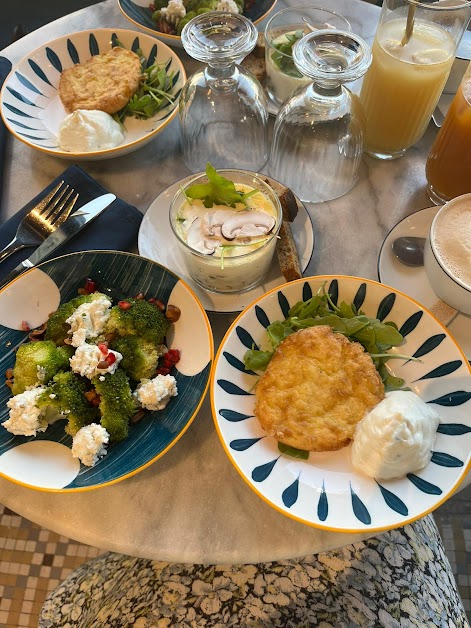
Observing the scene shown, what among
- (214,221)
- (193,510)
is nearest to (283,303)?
(214,221)

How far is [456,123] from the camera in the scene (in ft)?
4.17

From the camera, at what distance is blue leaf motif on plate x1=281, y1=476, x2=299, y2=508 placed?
3.02ft

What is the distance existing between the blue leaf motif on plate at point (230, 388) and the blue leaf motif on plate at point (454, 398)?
0.38 metres

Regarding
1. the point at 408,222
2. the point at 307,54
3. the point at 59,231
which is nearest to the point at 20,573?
the point at 59,231

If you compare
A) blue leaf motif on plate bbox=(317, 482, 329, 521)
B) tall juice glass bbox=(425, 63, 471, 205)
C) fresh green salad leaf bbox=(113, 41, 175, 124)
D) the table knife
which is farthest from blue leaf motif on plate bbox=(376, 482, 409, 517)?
fresh green salad leaf bbox=(113, 41, 175, 124)

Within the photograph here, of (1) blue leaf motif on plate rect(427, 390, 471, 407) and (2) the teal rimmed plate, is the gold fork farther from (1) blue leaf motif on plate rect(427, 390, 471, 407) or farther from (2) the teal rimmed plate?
(1) blue leaf motif on plate rect(427, 390, 471, 407)

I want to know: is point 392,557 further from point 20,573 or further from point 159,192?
point 20,573

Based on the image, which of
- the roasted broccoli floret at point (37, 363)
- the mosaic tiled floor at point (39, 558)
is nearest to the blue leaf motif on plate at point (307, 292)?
the roasted broccoli floret at point (37, 363)

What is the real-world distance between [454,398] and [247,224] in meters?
0.60

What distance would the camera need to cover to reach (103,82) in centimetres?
164

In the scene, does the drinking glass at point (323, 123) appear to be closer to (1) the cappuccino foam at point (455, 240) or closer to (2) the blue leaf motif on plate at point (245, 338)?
(1) the cappuccino foam at point (455, 240)

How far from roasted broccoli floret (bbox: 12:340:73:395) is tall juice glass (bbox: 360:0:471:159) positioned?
1.07 m

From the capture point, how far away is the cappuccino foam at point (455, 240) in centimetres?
110

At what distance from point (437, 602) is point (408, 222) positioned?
947mm
